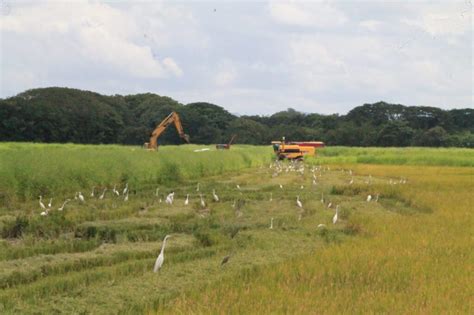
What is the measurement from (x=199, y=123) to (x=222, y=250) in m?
69.0

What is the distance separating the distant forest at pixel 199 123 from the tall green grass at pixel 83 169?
76.6 feet

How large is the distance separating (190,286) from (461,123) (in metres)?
82.7

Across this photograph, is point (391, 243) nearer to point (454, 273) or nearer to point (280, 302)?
point (454, 273)

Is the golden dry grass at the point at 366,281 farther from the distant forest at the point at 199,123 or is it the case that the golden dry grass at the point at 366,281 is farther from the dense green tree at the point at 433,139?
the dense green tree at the point at 433,139

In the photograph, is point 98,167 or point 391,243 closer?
point 391,243

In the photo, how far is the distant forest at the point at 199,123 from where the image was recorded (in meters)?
50.3

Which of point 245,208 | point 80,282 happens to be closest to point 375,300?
point 80,282

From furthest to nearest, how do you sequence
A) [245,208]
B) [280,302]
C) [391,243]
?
1. [245,208]
2. [391,243]
3. [280,302]

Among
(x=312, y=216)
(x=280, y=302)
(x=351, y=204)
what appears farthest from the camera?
(x=351, y=204)

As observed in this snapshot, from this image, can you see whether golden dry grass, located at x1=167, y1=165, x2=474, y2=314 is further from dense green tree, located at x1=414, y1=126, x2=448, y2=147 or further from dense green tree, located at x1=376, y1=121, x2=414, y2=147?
dense green tree, located at x1=376, y1=121, x2=414, y2=147

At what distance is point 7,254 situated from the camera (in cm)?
913

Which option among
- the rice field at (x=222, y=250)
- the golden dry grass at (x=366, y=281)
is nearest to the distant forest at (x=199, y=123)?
the rice field at (x=222, y=250)

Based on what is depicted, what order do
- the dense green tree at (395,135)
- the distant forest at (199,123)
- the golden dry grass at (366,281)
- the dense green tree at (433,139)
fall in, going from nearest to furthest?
the golden dry grass at (366,281), the distant forest at (199,123), the dense green tree at (433,139), the dense green tree at (395,135)

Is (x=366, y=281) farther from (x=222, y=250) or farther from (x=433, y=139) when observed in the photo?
(x=433, y=139)
